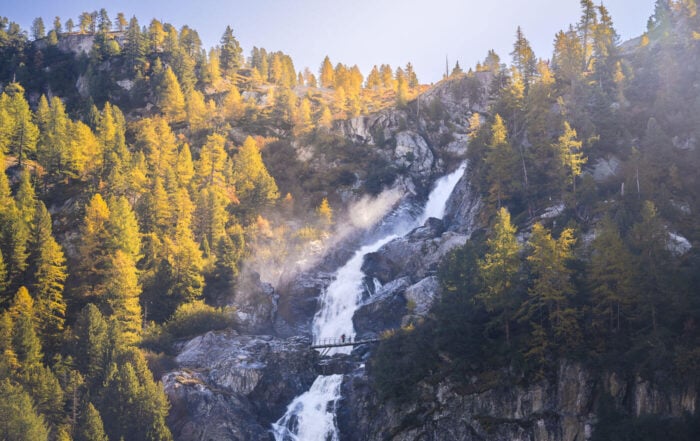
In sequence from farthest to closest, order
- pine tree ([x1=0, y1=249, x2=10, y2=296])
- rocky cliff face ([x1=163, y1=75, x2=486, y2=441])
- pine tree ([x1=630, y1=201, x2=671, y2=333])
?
pine tree ([x1=0, y1=249, x2=10, y2=296])
rocky cliff face ([x1=163, y1=75, x2=486, y2=441])
pine tree ([x1=630, y1=201, x2=671, y2=333])

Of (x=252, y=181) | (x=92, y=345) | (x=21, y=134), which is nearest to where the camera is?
(x=92, y=345)

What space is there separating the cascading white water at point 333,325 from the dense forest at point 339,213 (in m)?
6.09

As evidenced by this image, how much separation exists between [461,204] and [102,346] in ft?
160

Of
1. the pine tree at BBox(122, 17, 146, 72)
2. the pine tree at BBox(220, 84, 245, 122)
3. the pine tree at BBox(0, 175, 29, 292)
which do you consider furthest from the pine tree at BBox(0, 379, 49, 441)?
the pine tree at BBox(122, 17, 146, 72)

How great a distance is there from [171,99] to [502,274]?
284ft

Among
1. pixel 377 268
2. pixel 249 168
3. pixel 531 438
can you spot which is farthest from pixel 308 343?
pixel 249 168

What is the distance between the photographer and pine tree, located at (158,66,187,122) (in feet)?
383

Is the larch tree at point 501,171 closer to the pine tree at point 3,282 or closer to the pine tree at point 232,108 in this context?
the pine tree at point 3,282

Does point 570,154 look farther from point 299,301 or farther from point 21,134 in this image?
point 21,134

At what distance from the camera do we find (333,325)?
241 feet

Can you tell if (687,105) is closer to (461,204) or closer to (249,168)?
(461,204)

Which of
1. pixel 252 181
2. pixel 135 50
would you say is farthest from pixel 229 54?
pixel 252 181

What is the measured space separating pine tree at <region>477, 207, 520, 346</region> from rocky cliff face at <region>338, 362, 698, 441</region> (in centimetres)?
496

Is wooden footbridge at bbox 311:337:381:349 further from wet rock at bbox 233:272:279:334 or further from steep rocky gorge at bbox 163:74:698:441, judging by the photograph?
wet rock at bbox 233:272:279:334
